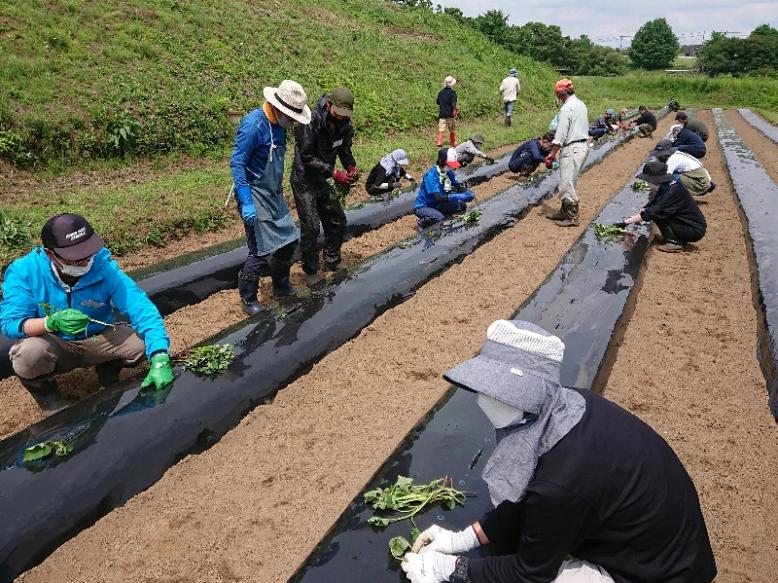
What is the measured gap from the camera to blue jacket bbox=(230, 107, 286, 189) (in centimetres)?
463

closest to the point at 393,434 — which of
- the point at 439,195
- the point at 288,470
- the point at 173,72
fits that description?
the point at 288,470

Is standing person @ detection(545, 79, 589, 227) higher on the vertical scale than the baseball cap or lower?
lower

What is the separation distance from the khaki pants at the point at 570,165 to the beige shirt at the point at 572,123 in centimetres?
13

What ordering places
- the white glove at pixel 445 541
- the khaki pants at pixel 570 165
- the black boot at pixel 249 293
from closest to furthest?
1. the white glove at pixel 445 541
2. the black boot at pixel 249 293
3. the khaki pants at pixel 570 165

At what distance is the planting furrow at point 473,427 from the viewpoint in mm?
2420

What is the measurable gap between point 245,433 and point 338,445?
2.23 feet

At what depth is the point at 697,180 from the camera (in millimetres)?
8867

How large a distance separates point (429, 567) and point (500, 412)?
0.83 m

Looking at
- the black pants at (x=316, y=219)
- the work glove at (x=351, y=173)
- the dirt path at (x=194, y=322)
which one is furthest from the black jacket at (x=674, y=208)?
the black pants at (x=316, y=219)

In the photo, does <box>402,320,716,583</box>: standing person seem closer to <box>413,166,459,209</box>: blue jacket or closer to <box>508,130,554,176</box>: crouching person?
<box>413,166,459,209</box>: blue jacket

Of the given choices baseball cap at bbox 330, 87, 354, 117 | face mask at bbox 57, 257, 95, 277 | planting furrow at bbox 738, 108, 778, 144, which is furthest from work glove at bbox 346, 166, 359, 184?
planting furrow at bbox 738, 108, 778, 144

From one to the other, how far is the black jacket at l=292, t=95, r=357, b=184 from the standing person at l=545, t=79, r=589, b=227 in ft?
11.3

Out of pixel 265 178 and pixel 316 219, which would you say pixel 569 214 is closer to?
pixel 316 219

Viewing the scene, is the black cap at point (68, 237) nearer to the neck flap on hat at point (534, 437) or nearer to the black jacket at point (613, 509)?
the neck flap on hat at point (534, 437)
